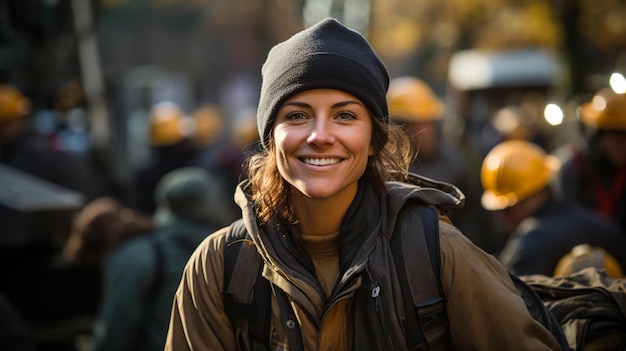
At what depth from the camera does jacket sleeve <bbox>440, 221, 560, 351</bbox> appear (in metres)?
3.00

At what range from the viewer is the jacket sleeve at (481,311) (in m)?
3.00

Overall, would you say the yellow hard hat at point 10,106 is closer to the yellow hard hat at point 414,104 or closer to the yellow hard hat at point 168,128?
the yellow hard hat at point 168,128

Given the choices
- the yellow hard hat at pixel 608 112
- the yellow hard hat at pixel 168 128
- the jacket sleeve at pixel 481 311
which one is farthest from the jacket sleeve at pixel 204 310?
the yellow hard hat at pixel 168 128

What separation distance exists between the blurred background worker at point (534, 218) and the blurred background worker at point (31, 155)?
14.4 ft

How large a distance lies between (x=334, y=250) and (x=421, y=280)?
38 centimetres

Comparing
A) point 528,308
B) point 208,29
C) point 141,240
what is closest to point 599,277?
point 528,308

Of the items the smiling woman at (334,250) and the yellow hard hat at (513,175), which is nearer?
the smiling woman at (334,250)

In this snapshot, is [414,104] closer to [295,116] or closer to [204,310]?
[295,116]

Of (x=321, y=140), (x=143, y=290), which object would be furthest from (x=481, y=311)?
(x=143, y=290)

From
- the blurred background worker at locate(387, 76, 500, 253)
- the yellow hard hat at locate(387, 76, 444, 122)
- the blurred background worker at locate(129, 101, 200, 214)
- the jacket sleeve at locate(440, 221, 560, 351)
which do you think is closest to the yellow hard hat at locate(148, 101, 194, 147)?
the blurred background worker at locate(129, 101, 200, 214)

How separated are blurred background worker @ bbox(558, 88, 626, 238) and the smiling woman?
4268 millimetres

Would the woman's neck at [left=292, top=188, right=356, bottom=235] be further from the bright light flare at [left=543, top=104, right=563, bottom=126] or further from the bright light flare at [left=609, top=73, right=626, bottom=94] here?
the bright light flare at [left=543, top=104, right=563, bottom=126]

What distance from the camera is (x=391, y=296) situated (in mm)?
2994

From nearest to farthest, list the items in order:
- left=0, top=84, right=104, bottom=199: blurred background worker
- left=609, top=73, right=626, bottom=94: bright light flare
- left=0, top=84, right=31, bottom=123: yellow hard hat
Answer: left=609, top=73, right=626, bottom=94: bright light flare → left=0, top=84, right=104, bottom=199: blurred background worker → left=0, top=84, right=31, bottom=123: yellow hard hat
